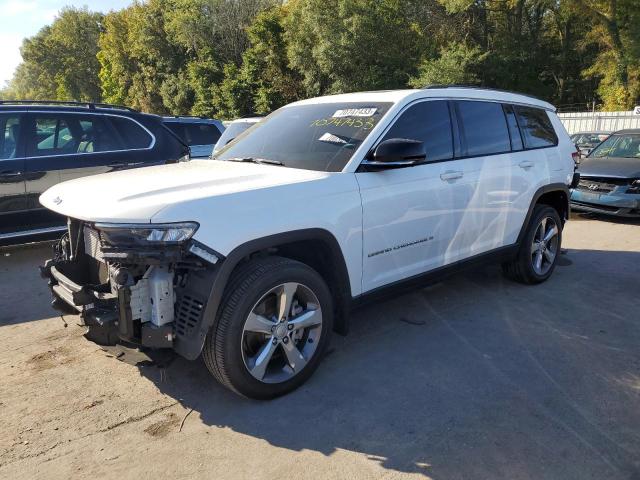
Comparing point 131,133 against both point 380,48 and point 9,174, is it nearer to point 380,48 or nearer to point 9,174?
point 9,174

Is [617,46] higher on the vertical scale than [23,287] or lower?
higher

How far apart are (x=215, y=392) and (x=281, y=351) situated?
51 cm

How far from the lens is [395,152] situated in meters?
3.41

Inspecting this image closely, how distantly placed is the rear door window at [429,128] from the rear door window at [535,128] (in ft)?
4.30

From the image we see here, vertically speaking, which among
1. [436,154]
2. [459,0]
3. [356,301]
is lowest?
[356,301]

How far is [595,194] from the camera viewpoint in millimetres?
9047

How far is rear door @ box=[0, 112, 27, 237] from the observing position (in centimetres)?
604

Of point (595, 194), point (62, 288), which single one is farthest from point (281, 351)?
point (595, 194)

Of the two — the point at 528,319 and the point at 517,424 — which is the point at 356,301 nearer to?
the point at 517,424

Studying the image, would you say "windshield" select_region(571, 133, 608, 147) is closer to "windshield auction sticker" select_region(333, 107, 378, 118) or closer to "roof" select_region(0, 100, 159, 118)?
"roof" select_region(0, 100, 159, 118)

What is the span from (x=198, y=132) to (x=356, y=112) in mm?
6949

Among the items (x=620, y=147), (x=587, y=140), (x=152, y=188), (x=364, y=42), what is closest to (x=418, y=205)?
(x=152, y=188)

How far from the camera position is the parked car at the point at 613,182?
28.6ft

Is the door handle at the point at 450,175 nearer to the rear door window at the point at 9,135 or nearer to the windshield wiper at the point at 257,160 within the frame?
the windshield wiper at the point at 257,160
